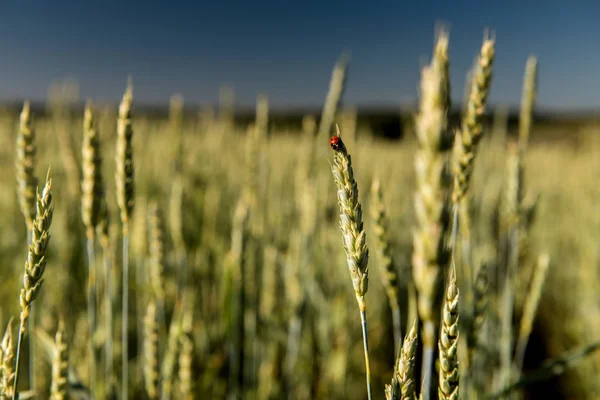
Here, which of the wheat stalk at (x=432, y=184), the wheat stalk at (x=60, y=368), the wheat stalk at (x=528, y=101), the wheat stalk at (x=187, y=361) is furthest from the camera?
the wheat stalk at (x=528, y=101)

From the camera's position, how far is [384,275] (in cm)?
86

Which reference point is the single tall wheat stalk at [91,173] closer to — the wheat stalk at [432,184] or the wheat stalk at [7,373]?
the wheat stalk at [7,373]

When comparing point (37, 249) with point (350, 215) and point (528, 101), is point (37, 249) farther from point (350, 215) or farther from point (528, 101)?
point (528, 101)

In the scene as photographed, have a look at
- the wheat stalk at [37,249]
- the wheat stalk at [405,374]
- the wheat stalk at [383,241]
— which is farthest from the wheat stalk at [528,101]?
the wheat stalk at [37,249]

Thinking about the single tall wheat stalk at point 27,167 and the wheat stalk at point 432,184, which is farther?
the single tall wheat stalk at point 27,167

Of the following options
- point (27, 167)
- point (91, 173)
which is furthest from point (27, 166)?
point (91, 173)

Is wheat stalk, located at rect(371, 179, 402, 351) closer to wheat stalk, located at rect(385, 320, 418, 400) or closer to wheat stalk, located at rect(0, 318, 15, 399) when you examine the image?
wheat stalk, located at rect(385, 320, 418, 400)

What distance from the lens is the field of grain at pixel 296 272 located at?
59 centimetres

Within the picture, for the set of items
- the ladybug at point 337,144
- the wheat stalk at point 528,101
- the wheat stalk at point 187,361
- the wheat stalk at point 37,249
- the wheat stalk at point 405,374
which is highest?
the wheat stalk at point 528,101

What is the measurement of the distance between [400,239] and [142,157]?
2344mm

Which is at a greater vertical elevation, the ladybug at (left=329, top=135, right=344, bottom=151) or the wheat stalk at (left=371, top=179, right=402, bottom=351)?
the ladybug at (left=329, top=135, right=344, bottom=151)

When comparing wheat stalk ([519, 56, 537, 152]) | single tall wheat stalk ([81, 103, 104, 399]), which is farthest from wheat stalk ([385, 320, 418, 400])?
wheat stalk ([519, 56, 537, 152])

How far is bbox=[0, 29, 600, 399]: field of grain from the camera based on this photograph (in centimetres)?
59

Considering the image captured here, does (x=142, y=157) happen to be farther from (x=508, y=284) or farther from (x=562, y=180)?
(x=562, y=180)
